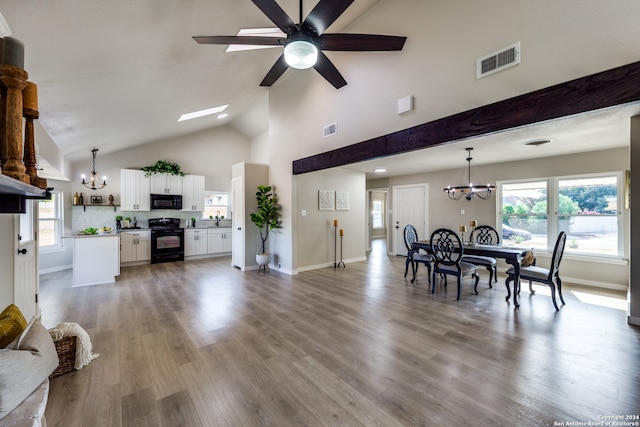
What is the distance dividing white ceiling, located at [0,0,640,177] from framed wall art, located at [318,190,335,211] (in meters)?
1.60

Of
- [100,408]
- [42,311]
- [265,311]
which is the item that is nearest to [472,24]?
[265,311]

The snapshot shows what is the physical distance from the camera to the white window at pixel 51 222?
5.64 meters

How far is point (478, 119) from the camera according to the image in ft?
8.89


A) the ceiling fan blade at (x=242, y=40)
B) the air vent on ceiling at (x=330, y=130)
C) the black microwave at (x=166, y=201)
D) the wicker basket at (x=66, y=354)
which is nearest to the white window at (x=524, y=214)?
the air vent on ceiling at (x=330, y=130)

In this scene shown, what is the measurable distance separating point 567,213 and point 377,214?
23.0 feet

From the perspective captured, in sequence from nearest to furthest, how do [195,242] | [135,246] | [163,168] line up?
[135,246], [163,168], [195,242]

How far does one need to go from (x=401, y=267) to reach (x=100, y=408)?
5549 mm

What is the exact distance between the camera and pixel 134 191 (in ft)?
21.9

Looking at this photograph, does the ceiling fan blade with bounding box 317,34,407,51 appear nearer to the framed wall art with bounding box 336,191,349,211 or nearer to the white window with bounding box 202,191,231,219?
the framed wall art with bounding box 336,191,349,211

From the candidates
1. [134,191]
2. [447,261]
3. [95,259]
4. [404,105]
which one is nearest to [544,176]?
[447,261]

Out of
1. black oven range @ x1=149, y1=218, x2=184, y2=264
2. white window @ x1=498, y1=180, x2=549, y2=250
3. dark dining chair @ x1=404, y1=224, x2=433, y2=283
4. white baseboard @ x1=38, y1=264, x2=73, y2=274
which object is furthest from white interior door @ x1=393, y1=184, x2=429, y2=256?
white baseboard @ x1=38, y1=264, x2=73, y2=274

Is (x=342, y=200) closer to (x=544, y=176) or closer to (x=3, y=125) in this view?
(x=544, y=176)

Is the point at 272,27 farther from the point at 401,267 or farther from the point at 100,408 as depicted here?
the point at 401,267

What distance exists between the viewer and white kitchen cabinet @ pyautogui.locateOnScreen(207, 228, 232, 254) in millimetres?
7540
